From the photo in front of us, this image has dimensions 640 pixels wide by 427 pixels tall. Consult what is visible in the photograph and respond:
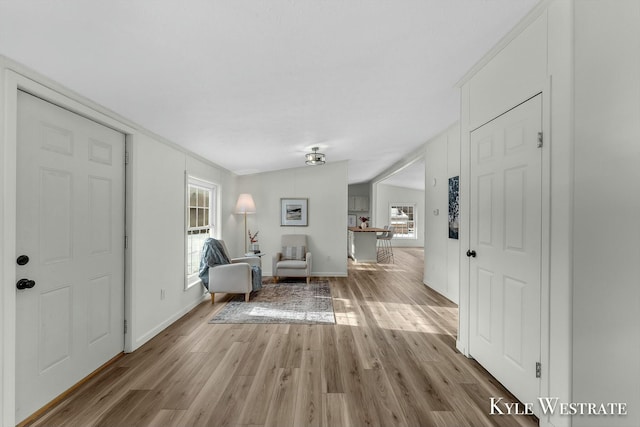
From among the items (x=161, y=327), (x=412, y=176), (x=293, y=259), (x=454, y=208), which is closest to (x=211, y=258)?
(x=161, y=327)

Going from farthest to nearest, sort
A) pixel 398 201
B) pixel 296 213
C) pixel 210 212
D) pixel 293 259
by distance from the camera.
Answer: pixel 398 201
pixel 296 213
pixel 293 259
pixel 210 212

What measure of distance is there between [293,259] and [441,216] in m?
2.96

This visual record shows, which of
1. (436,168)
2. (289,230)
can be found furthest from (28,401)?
(436,168)

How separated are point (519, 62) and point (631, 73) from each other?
0.61 meters

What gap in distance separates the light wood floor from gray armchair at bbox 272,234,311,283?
2.07 meters

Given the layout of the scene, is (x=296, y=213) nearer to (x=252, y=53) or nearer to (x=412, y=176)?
(x=252, y=53)

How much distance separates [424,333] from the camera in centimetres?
314

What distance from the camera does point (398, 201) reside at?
11.9m

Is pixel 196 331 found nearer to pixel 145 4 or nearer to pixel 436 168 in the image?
pixel 145 4

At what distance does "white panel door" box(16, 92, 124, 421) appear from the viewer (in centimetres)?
182

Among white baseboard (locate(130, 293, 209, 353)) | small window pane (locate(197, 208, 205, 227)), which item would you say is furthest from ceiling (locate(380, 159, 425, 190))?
white baseboard (locate(130, 293, 209, 353))

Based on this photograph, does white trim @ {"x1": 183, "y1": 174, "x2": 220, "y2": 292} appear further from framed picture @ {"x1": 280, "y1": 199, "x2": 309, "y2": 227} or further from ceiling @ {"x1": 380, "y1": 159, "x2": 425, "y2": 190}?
ceiling @ {"x1": 380, "y1": 159, "x2": 425, "y2": 190}

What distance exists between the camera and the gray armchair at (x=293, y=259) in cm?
545

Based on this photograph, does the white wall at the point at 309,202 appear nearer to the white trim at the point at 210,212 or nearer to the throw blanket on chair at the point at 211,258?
the white trim at the point at 210,212
